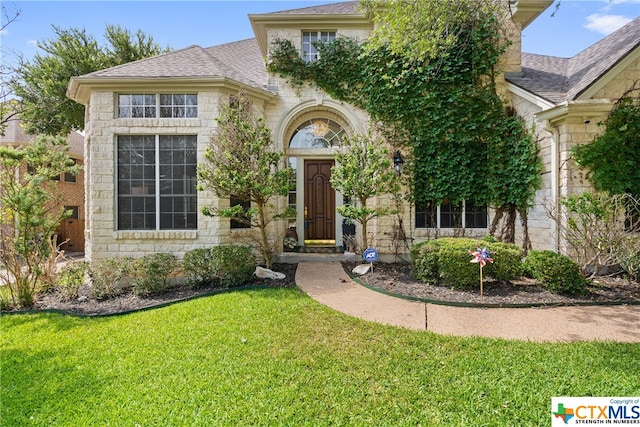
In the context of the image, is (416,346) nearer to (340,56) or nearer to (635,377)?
(635,377)

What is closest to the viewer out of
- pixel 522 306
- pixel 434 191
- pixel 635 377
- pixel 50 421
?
pixel 50 421

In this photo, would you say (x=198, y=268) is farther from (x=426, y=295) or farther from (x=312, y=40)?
(x=312, y=40)

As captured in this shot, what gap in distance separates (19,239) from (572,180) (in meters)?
11.9

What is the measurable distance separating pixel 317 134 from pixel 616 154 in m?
7.33

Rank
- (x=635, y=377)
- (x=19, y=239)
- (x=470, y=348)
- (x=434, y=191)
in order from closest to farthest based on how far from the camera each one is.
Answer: (x=635, y=377)
(x=470, y=348)
(x=19, y=239)
(x=434, y=191)

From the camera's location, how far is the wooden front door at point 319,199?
926 cm

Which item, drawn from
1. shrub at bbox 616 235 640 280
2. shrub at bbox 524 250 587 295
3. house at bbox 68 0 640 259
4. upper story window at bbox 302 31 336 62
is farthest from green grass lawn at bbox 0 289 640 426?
upper story window at bbox 302 31 336 62

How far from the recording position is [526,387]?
288 centimetres

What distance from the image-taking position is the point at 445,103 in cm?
809

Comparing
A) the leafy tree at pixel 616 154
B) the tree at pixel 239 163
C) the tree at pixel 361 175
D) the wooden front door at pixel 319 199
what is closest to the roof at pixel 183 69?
the tree at pixel 239 163

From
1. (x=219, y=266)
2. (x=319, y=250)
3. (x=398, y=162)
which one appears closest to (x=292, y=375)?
(x=219, y=266)

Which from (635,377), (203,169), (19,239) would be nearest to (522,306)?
(635,377)

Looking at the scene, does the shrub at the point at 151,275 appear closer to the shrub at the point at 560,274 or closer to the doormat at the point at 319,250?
the doormat at the point at 319,250

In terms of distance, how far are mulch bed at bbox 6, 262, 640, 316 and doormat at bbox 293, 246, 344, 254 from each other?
6.10 feet
